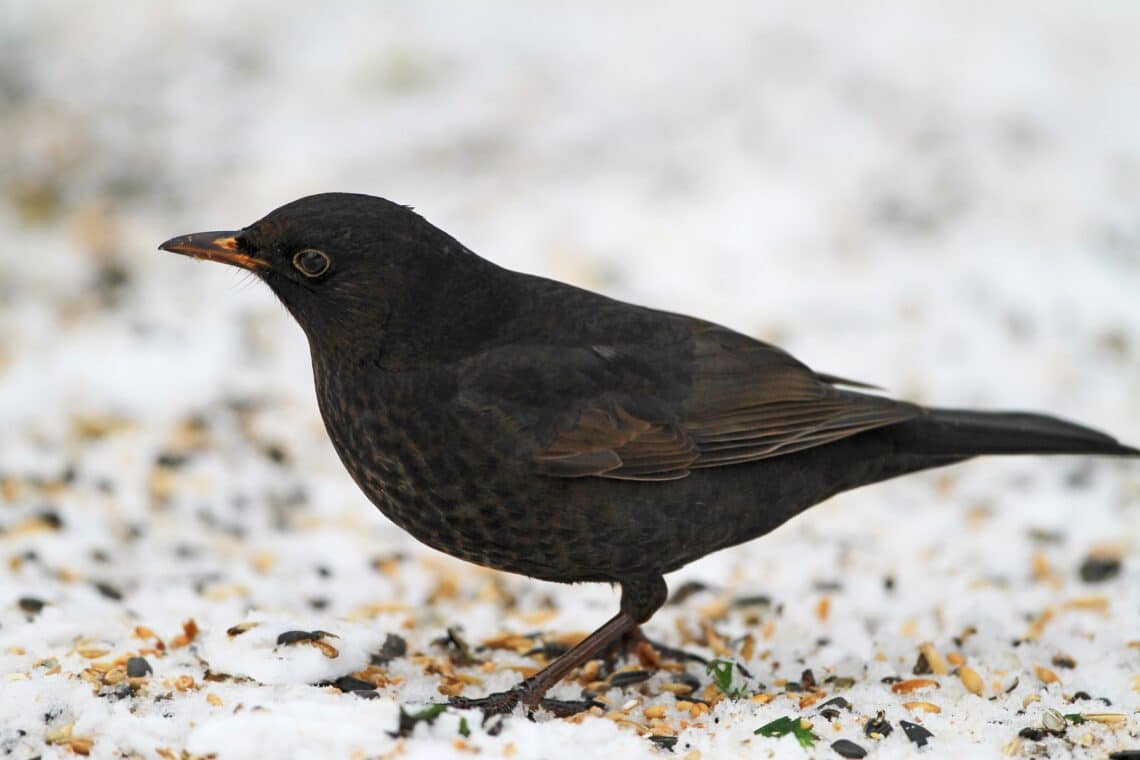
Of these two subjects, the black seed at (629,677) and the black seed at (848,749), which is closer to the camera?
the black seed at (848,749)

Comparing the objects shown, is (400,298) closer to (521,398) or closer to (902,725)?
(521,398)

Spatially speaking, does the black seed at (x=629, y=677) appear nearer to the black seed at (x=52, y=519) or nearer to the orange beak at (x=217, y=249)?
the orange beak at (x=217, y=249)

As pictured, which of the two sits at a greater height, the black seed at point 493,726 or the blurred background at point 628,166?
the blurred background at point 628,166

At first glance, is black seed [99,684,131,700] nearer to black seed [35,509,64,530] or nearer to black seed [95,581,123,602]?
black seed [95,581,123,602]

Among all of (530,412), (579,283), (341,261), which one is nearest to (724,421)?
(530,412)

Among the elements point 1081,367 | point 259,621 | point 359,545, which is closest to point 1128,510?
point 1081,367

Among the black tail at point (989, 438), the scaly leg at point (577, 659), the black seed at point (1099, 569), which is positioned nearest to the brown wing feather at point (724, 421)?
the black tail at point (989, 438)
